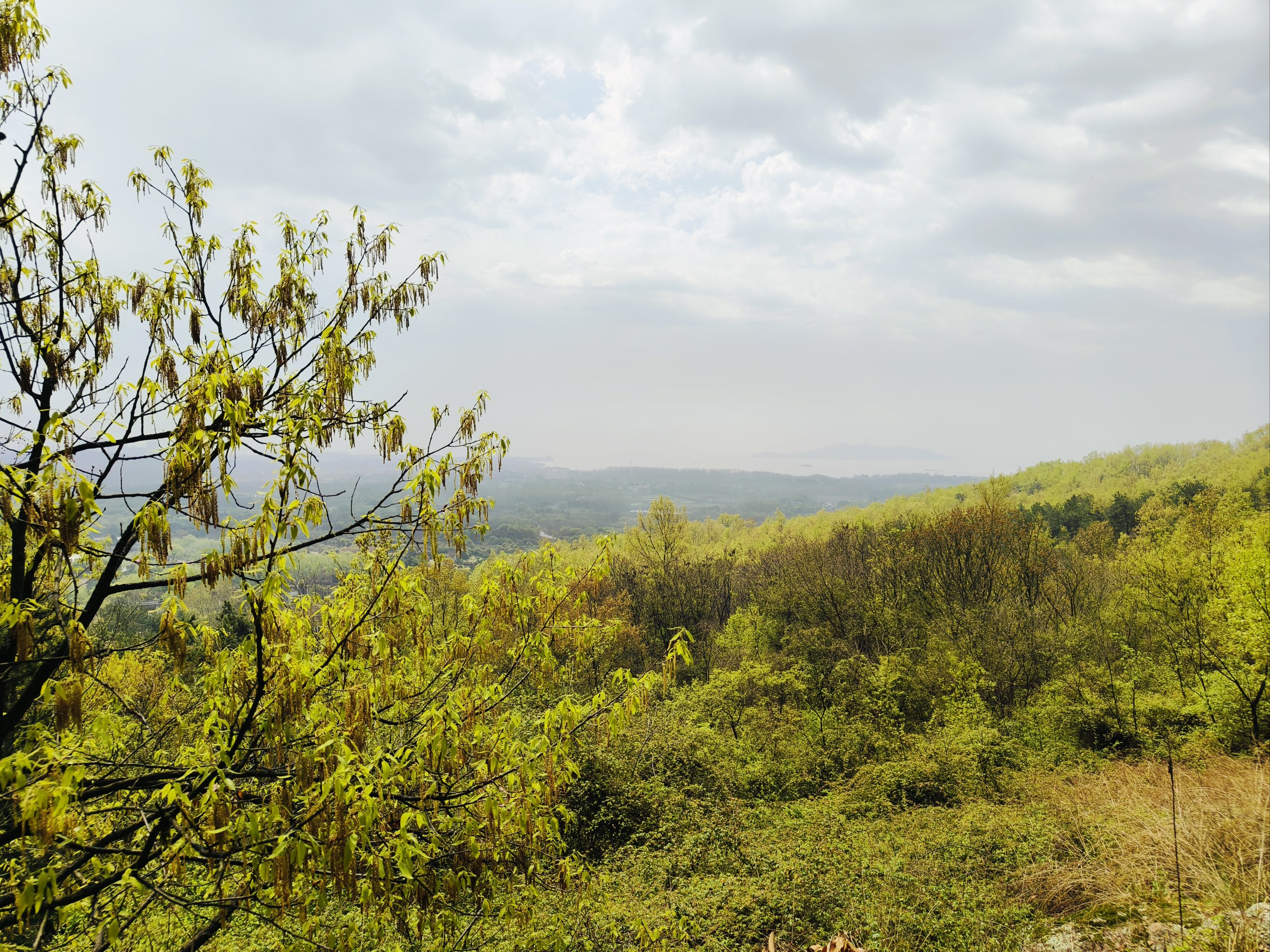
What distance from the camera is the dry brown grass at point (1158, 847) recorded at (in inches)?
237

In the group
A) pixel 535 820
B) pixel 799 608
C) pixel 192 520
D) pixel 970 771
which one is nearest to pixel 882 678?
pixel 970 771

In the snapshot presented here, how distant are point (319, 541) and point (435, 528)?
72 centimetres

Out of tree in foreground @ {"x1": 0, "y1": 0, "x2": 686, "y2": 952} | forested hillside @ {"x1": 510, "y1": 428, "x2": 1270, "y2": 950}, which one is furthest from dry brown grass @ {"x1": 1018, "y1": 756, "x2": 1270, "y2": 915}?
tree in foreground @ {"x1": 0, "y1": 0, "x2": 686, "y2": 952}

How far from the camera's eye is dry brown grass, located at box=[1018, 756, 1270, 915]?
6.03m

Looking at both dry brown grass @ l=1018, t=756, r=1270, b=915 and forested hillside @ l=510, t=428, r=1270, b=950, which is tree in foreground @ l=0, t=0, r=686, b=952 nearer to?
forested hillside @ l=510, t=428, r=1270, b=950

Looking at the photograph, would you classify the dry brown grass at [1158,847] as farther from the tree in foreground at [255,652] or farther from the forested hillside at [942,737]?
the tree in foreground at [255,652]

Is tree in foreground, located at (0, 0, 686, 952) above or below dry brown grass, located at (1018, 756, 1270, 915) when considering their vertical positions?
above

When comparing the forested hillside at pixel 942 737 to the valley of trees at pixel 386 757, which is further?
the forested hillside at pixel 942 737

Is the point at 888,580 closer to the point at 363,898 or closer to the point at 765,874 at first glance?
the point at 765,874

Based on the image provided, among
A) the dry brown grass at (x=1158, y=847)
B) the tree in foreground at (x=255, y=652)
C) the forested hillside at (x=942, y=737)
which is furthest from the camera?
the forested hillside at (x=942, y=737)

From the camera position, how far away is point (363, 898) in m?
3.17

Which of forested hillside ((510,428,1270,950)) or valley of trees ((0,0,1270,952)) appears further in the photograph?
forested hillside ((510,428,1270,950))

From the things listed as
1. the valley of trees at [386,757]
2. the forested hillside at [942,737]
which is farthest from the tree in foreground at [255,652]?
the forested hillside at [942,737]

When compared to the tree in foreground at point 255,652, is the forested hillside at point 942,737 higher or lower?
lower
